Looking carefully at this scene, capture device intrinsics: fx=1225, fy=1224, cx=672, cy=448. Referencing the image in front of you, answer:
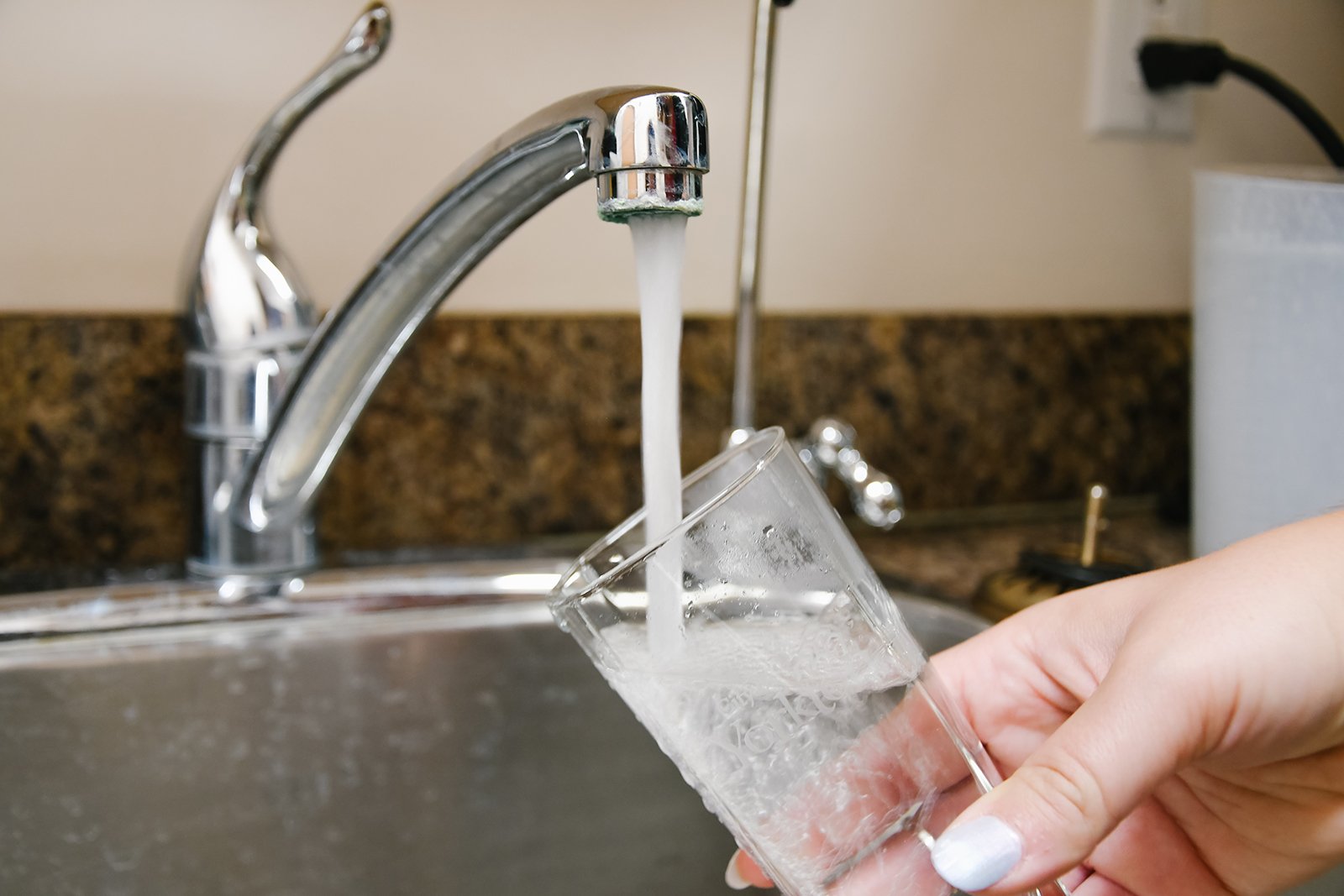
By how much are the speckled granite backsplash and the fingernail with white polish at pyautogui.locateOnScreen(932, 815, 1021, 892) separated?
52 cm

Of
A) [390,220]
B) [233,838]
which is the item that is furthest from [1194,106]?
[233,838]

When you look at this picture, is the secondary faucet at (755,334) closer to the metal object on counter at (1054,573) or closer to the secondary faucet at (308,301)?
the metal object on counter at (1054,573)

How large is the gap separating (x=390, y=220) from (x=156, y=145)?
0.14 m

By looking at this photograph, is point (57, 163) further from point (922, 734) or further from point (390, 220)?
point (922, 734)

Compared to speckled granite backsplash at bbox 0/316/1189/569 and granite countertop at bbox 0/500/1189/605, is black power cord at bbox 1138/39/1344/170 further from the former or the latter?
granite countertop at bbox 0/500/1189/605

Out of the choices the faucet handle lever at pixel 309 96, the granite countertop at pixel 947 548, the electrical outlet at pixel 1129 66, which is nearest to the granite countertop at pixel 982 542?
the granite countertop at pixel 947 548

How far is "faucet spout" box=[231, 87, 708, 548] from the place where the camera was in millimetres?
389

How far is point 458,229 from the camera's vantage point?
19.8 inches

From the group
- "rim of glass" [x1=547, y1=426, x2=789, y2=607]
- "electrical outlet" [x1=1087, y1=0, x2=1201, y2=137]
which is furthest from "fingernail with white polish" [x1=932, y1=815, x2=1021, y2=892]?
"electrical outlet" [x1=1087, y1=0, x2=1201, y2=137]

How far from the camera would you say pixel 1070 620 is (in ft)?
1.63

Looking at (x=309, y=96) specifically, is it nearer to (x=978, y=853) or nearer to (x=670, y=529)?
(x=670, y=529)

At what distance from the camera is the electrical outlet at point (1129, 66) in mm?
998

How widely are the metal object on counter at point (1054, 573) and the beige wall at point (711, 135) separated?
28 centimetres

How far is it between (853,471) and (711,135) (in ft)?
0.95
